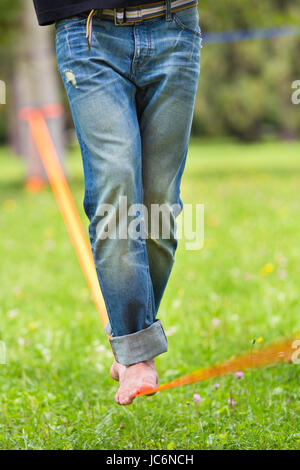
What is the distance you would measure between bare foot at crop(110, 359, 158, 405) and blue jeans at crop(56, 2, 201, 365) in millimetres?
29

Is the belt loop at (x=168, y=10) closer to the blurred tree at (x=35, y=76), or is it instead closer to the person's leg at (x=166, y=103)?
the person's leg at (x=166, y=103)

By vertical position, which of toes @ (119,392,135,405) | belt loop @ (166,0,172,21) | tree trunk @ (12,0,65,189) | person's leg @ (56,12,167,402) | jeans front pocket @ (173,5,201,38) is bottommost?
tree trunk @ (12,0,65,189)

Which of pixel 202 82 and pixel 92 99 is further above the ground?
pixel 92 99

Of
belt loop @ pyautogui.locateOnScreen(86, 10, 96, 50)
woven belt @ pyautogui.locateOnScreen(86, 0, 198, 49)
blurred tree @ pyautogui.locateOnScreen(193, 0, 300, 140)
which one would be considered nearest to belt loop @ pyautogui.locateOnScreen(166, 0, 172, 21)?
woven belt @ pyautogui.locateOnScreen(86, 0, 198, 49)

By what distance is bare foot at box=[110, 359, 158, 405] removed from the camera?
2047 mm

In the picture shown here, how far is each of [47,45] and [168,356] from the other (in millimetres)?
8259

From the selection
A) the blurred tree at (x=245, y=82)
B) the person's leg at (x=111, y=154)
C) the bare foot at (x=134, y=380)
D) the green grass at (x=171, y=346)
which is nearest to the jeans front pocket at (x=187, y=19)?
the person's leg at (x=111, y=154)

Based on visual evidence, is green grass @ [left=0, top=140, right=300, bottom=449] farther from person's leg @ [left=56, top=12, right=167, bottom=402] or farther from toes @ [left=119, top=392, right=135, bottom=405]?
person's leg @ [left=56, top=12, right=167, bottom=402]

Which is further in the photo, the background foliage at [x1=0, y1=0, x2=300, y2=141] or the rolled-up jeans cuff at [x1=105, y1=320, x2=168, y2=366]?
the background foliage at [x1=0, y1=0, x2=300, y2=141]

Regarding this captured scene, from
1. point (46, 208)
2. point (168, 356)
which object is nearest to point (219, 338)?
point (168, 356)

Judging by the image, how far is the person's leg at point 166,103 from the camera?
2105 mm

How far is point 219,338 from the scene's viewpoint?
3.37 metres

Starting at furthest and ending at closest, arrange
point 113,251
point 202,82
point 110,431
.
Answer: point 202,82, point 110,431, point 113,251
